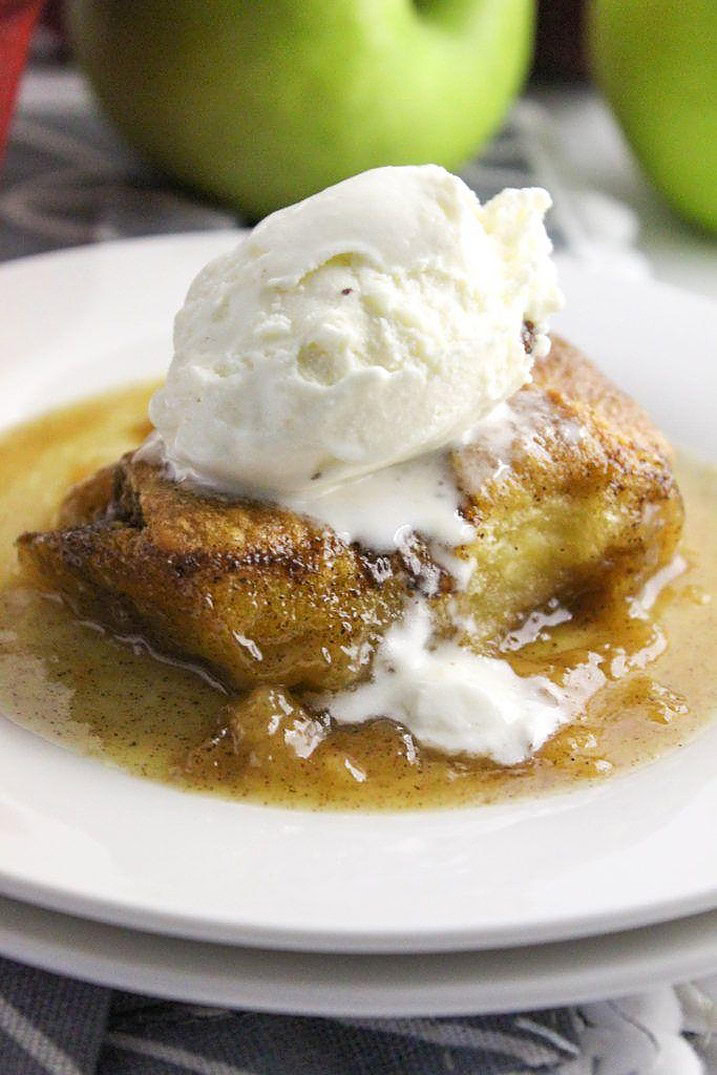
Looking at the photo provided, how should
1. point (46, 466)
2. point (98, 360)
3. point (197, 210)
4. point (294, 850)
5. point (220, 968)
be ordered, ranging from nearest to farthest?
point (220, 968)
point (294, 850)
point (46, 466)
point (98, 360)
point (197, 210)

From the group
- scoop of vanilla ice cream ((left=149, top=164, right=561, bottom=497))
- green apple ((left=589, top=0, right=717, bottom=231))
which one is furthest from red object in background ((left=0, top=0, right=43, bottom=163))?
green apple ((left=589, top=0, right=717, bottom=231))

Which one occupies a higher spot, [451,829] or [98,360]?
[451,829]

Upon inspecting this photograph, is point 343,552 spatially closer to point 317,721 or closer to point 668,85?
point 317,721

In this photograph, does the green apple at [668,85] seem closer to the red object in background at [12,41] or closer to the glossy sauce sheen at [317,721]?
the red object in background at [12,41]

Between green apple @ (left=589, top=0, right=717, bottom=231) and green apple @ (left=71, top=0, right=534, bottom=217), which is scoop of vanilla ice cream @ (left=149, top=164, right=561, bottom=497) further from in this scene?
green apple @ (left=589, top=0, right=717, bottom=231)

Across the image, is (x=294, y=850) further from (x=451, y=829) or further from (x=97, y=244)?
(x=97, y=244)

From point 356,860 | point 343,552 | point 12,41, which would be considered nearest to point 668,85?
point 12,41

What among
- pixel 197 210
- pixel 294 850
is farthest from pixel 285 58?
pixel 294 850
